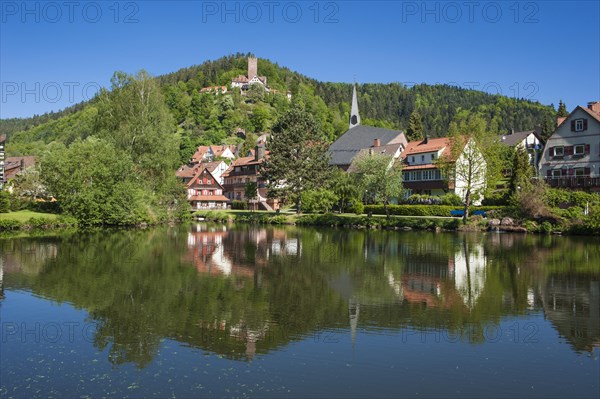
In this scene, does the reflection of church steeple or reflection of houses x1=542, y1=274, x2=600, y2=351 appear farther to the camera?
the reflection of church steeple

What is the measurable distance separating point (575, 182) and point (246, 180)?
56.3 metres

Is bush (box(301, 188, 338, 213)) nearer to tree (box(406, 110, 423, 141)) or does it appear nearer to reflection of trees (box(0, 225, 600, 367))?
reflection of trees (box(0, 225, 600, 367))

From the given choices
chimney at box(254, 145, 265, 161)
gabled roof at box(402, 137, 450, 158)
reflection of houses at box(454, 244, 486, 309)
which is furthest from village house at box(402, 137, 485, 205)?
reflection of houses at box(454, 244, 486, 309)

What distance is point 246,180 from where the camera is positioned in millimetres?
97812

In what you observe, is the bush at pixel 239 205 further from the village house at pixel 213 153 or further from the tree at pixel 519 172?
the tree at pixel 519 172

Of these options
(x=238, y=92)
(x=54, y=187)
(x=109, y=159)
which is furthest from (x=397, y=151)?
(x=238, y=92)

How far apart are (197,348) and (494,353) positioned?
7.73 m

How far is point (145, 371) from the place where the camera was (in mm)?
12266

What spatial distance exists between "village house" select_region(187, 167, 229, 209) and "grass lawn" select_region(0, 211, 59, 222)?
41.3 m

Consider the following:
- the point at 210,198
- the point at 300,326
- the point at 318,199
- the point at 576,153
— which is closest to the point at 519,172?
the point at 576,153

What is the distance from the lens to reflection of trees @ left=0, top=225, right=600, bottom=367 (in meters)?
15.8

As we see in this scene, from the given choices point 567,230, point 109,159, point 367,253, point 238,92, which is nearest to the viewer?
point 367,253

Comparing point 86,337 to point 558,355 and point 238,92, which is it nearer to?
point 558,355

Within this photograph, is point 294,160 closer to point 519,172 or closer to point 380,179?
point 380,179
